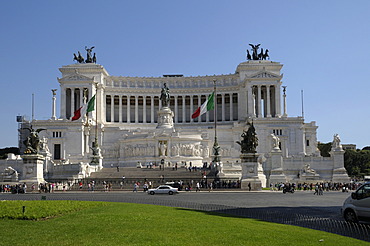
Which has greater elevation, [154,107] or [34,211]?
[154,107]

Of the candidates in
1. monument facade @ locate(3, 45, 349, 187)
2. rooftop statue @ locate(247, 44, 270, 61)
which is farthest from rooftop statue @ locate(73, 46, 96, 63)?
rooftop statue @ locate(247, 44, 270, 61)

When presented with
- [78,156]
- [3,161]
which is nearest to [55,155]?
[78,156]

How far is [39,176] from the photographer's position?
5028cm

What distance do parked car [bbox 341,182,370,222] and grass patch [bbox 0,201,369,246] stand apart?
13.2 ft

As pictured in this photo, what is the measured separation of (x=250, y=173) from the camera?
4938 cm

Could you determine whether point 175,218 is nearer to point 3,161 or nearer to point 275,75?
point 3,161

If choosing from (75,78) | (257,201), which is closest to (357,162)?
(75,78)

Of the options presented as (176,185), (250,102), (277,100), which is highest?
(277,100)

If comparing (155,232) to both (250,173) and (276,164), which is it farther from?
(276,164)

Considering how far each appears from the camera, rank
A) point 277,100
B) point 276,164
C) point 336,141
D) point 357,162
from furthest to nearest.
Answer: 1. point 357,162
2. point 277,100
3. point 336,141
4. point 276,164

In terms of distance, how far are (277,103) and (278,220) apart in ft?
295

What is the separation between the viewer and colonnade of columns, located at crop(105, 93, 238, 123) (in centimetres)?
11688

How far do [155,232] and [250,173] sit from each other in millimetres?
34041

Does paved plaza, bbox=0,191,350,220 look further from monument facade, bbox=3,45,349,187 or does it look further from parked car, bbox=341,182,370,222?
monument facade, bbox=3,45,349,187
